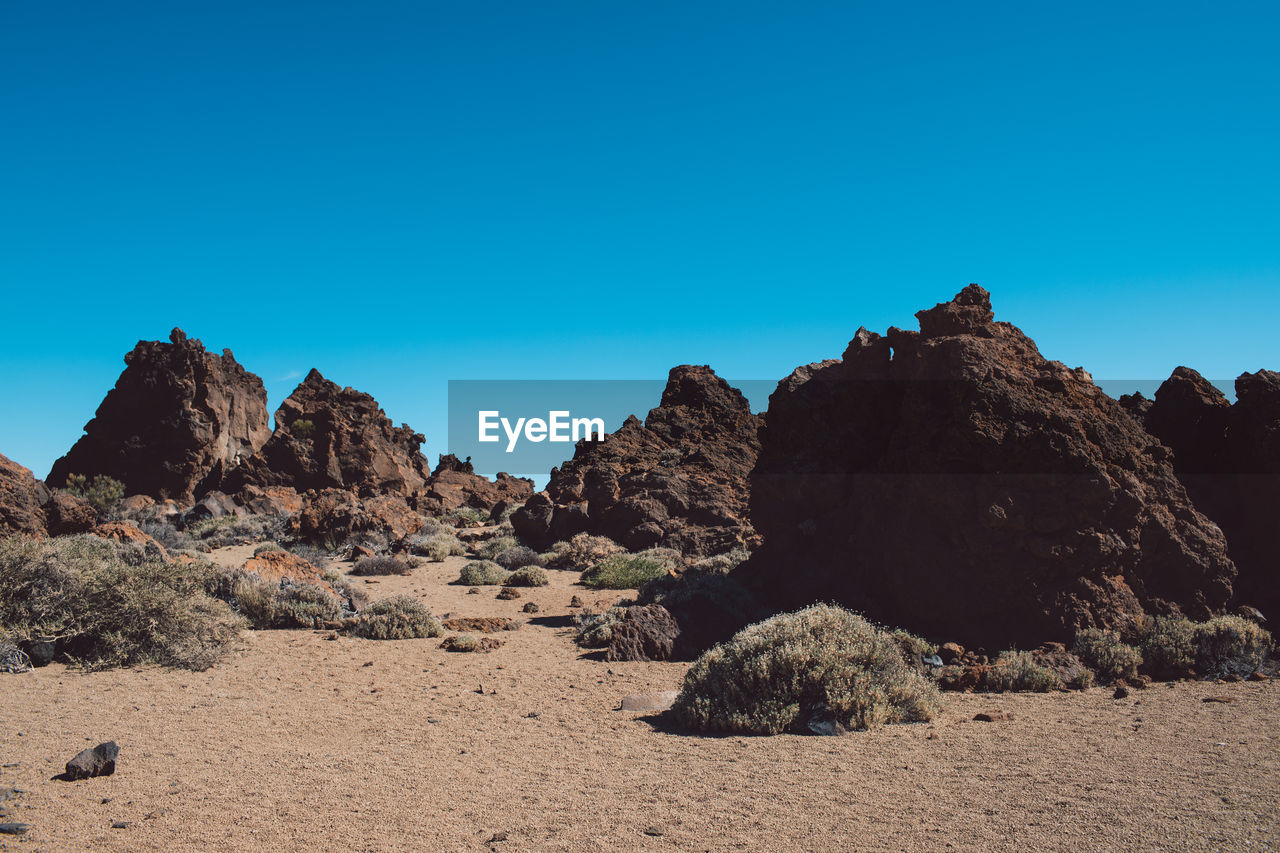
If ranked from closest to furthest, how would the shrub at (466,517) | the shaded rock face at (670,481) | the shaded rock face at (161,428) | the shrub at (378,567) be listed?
the shrub at (378,567) → the shaded rock face at (670,481) → the shrub at (466,517) → the shaded rock face at (161,428)

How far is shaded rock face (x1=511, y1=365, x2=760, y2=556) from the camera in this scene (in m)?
19.0

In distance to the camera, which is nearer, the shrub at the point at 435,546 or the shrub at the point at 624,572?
the shrub at the point at 624,572

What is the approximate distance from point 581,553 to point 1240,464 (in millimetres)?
12970

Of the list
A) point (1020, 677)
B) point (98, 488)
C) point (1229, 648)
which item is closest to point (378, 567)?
point (1020, 677)

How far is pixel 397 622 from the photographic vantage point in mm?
11453

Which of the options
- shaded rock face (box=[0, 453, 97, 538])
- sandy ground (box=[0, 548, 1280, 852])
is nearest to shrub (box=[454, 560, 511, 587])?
shaded rock face (box=[0, 453, 97, 538])

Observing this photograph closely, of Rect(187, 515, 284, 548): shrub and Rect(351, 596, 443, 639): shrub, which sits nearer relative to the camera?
Rect(351, 596, 443, 639): shrub

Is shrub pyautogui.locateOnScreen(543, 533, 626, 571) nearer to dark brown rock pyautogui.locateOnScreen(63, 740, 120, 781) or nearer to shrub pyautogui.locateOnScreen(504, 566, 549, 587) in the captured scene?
shrub pyautogui.locateOnScreen(504, 566, 549, 587)

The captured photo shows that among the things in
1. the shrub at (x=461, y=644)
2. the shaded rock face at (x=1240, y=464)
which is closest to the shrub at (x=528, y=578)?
the shrub at (x=461, y=644)

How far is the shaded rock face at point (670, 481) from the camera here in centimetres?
1902

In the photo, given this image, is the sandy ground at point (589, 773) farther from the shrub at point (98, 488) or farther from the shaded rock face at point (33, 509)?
the shrub at point (98, 488)

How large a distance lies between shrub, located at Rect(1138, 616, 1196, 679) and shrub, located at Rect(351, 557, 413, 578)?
47.9ft

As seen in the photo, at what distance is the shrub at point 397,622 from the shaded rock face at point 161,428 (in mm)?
28611

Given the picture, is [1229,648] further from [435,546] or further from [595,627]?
[435,546]
